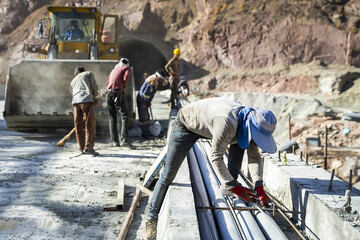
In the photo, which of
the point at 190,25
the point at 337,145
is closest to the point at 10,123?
the point at 337,145

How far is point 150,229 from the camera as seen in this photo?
3875 mm

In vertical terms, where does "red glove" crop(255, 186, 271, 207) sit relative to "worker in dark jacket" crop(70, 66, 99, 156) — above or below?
below

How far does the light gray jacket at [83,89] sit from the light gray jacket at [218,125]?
358 centimetres

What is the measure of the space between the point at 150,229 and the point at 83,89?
3.93 metres

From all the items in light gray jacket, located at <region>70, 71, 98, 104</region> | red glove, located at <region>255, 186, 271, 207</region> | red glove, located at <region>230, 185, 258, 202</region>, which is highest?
light gray jacket, located at <region>70, 71, 98, 104</region>

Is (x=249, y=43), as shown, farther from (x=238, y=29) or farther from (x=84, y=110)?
(x=84, y=110)

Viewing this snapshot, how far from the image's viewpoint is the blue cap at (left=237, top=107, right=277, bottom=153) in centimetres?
332

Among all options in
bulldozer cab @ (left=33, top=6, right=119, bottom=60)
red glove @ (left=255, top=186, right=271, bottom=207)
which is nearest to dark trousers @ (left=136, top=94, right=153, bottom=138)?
bulldozer cab @ (left=33, top=6, right=119, bottom=60)

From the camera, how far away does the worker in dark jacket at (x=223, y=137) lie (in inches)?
131

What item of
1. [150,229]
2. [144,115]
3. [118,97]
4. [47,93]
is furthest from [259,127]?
[47,93]

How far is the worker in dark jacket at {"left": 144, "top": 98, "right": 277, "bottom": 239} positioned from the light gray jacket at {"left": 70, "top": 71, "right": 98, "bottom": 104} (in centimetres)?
351

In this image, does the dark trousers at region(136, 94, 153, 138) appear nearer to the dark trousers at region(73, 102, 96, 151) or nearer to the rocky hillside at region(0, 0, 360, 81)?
the dark trousers at region(73, 102, 96, 151)

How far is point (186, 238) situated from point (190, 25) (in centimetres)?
2775

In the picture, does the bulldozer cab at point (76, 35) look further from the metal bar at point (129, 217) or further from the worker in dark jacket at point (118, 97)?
the metal bar at point (129, 217)
